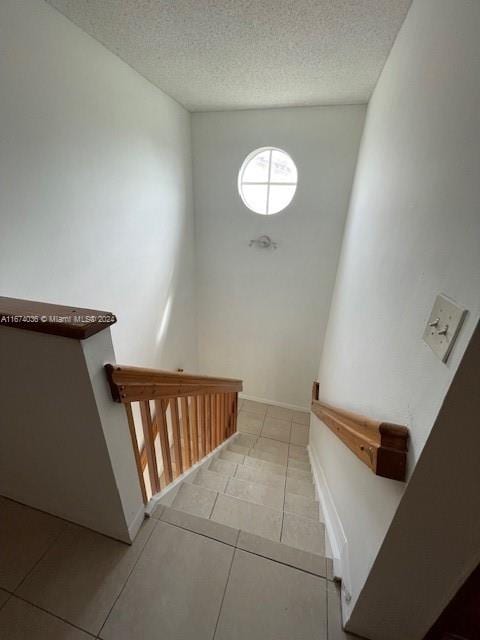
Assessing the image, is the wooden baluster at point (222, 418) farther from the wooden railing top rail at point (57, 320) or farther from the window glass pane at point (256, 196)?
the window glass pane at point (256, 196)

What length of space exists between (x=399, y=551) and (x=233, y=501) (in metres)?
0.99

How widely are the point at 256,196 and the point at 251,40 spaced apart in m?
1.50

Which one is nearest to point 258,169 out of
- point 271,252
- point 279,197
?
point 279,197

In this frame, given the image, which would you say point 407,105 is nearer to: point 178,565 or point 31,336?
point 31,336

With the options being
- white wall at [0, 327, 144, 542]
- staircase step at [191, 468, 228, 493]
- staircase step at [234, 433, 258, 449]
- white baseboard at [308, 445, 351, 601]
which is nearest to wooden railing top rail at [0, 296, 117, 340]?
white wall at [0, 327, 144, 542]

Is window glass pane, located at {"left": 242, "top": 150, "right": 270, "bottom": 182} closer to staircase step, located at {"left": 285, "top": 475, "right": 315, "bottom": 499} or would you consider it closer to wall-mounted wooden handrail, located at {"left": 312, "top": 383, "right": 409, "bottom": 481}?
wall-mounted wooden handrail, located at {"left": 312, "top": 383, "right": 409, "bottom": 481}

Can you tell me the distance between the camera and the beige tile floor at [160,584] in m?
0.89

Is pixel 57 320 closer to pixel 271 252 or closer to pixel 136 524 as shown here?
pixel 136 524

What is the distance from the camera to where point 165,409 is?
1.32 metres

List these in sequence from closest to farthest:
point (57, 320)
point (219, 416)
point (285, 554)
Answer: point (57, 320) < point (285, 554) < point (219, 416)

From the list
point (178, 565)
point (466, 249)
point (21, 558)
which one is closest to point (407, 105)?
point (466, 249)

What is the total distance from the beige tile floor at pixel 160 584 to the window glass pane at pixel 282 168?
9.62ft

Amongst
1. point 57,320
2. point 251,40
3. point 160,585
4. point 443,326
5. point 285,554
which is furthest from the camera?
point 251,40

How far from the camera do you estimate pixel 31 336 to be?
74 centimetres
